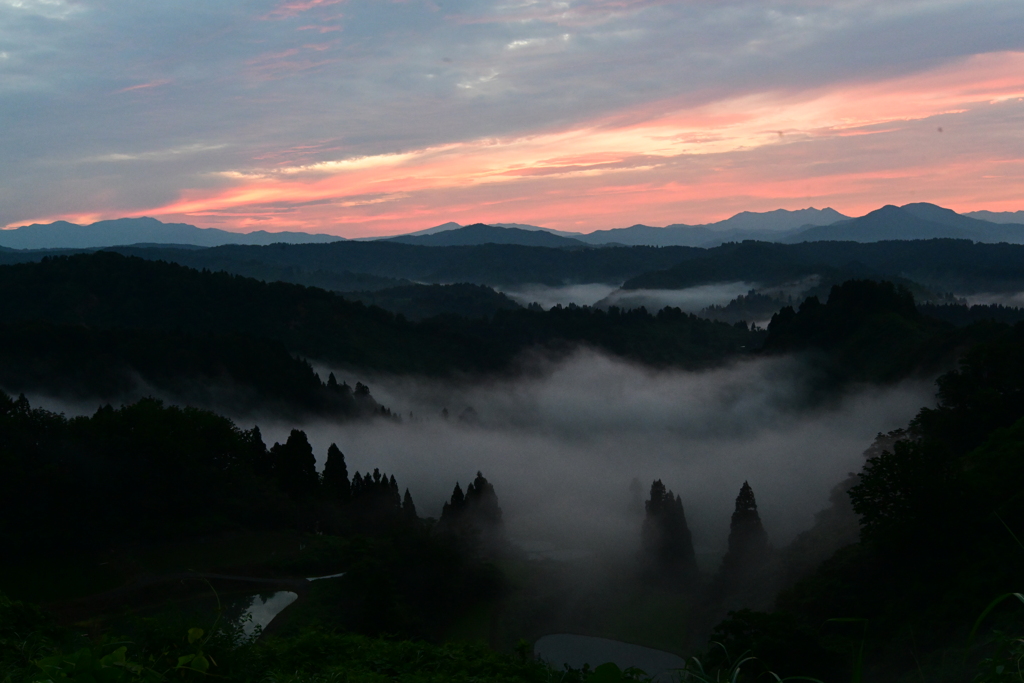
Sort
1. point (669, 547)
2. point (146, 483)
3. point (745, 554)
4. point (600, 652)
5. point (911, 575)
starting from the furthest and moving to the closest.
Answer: point (669, 547) < point (745, 554) < point (600, 652) < point (146, 483) < point (911, 575)

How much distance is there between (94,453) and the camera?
5912 cm

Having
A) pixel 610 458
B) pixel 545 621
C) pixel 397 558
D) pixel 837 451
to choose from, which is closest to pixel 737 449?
pixel 610 458

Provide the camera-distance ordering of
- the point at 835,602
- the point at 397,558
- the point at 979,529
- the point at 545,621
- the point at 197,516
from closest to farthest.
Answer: the point at 979,529 → the point at 835,602 → the point at 397,558 → the point at 197,516 → the point at 545,621

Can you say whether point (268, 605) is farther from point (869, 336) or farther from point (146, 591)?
point (869, 336)

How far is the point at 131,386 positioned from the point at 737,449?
130m

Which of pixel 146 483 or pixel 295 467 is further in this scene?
pixel 295 467

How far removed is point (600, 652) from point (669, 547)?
20929 mm

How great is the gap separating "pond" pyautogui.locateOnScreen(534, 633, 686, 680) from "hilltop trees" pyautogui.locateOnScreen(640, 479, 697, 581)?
1525cm

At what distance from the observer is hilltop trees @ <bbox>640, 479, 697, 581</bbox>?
80062 mm

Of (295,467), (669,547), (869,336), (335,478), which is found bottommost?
(669,547)

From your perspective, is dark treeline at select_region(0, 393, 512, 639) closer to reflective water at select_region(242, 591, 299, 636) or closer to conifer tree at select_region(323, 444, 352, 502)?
conifer tree at select_region(323, 444, 352, 502)

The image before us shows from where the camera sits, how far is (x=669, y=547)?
3206 inches

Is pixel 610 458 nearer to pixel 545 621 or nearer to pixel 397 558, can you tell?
pixel 545 621

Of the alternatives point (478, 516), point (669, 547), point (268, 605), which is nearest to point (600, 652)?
point (669, 547)
